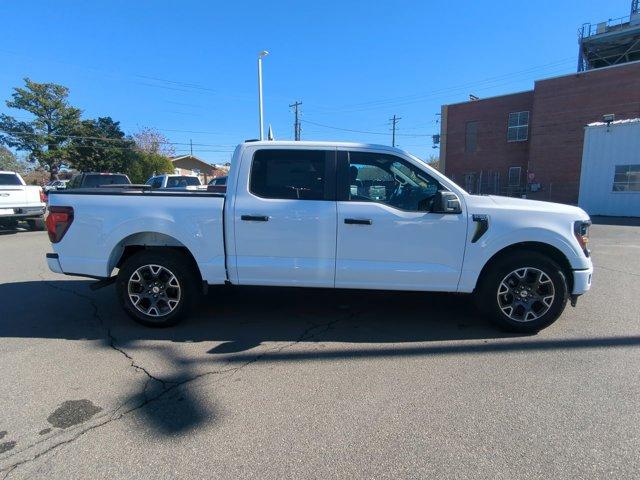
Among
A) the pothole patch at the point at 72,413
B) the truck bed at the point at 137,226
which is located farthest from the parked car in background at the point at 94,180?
the pothole patch at the point at 72,413

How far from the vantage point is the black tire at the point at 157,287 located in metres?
4.44

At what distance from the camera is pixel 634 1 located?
106ft

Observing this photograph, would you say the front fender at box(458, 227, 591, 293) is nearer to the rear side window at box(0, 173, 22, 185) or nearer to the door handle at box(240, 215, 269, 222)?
the door handle at box(240, 215, 269, 222)

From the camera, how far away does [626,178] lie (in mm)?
20797

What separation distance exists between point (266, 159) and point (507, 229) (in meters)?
2.59

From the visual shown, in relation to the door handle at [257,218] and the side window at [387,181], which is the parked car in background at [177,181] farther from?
the side window at [387,181]

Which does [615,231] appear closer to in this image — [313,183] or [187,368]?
[313,183]

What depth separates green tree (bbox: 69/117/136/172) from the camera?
51.8 metres

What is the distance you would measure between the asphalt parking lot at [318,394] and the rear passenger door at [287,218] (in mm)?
693

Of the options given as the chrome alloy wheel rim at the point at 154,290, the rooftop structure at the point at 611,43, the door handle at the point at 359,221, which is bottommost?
the chrome alloy wheel rim at the point at 154,290

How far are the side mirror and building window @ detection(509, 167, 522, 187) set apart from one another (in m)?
31.0

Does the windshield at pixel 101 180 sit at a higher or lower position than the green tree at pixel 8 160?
lower

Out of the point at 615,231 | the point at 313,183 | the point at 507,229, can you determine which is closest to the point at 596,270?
the point at 507,229

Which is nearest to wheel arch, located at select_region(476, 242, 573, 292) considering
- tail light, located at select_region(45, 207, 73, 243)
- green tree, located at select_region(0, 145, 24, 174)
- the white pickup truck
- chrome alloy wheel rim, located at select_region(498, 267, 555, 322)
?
the white pickup truck
